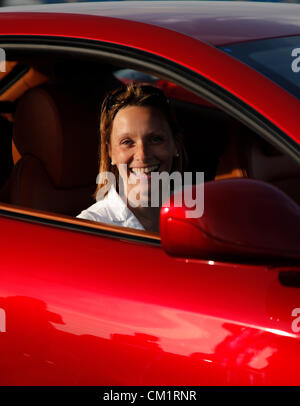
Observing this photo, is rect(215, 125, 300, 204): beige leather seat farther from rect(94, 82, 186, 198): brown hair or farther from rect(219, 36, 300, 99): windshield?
rect(219, 36, 300, 99): windshield

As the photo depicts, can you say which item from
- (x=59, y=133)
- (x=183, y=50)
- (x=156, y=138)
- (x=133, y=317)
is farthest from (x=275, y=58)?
(x=59, y=133)

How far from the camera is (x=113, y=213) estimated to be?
8.23ft

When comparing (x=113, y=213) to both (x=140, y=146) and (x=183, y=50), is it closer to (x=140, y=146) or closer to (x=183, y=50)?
(x=140, y=146)

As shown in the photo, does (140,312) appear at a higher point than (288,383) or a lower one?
higher

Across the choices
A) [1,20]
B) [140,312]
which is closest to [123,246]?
[140,312]

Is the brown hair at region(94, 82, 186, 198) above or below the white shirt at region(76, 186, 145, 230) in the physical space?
above

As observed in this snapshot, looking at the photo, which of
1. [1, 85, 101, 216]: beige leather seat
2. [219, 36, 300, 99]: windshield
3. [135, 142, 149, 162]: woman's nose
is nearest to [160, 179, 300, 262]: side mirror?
[219, 36, 300, 99]: windshield

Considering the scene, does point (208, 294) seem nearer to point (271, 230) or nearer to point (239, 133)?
point (271, 230)

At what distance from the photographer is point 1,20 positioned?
2.51 meters

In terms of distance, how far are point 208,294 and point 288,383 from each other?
253 millimetres

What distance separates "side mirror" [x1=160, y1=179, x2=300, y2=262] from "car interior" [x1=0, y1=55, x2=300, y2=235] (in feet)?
2.99

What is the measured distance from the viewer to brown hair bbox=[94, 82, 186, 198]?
8.32ft

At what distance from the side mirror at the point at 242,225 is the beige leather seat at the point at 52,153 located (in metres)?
1.03

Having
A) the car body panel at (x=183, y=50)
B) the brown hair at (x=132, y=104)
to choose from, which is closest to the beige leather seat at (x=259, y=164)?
the brown hair at (x=132, y=104)
